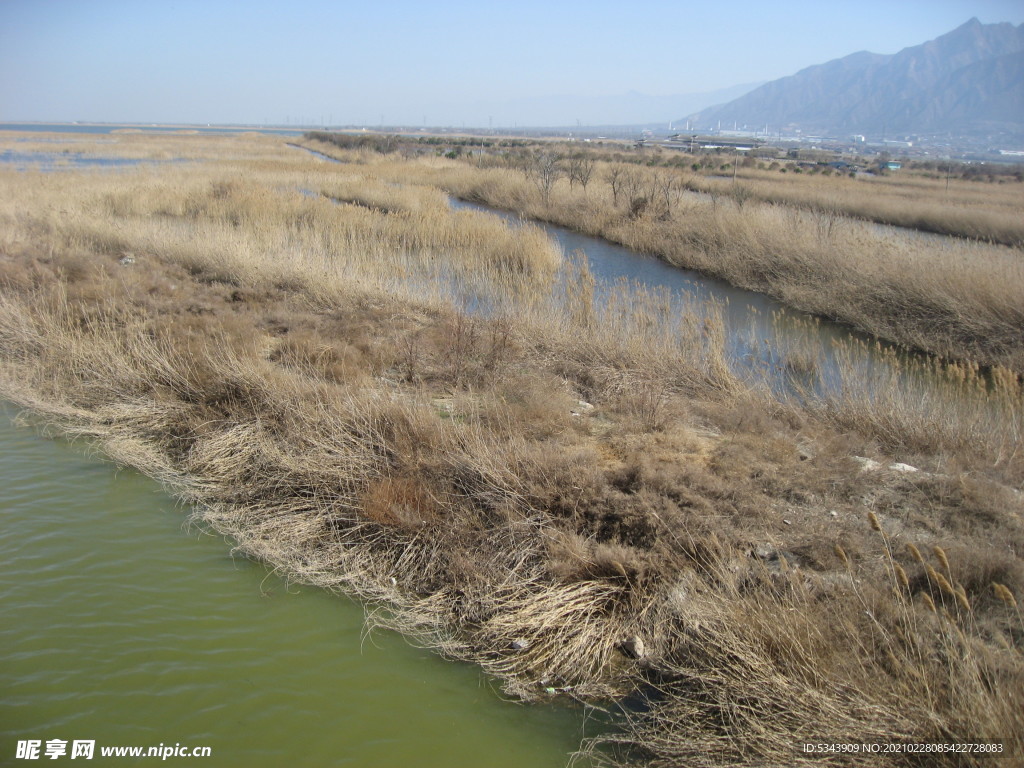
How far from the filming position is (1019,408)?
22.6 feet

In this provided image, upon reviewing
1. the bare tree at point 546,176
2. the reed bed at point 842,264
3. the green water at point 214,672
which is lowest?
the green water at point 214,672

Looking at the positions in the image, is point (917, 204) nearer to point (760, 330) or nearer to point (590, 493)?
point (760, 330)

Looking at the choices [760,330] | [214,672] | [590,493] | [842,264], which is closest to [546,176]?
[842,264]

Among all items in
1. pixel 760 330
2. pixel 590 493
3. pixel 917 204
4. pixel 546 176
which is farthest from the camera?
pixel 546 176

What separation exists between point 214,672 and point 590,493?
2.91 meters

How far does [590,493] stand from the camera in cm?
527

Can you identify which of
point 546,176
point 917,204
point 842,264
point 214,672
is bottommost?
point 214,672

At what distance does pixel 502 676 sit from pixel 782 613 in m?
1.79

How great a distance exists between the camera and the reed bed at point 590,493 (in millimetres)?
3564

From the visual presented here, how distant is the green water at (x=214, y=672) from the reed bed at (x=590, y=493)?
11.2 inches

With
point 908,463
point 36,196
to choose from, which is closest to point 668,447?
point 908,463

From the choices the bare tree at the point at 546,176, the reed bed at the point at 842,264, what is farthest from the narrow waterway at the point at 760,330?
the bare tree at the point at 546,176

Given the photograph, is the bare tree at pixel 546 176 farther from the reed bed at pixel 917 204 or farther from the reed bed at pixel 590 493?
the reed bed at pixel 590 493

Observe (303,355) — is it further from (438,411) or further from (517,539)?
(517,539)
